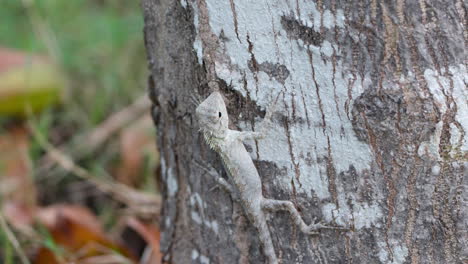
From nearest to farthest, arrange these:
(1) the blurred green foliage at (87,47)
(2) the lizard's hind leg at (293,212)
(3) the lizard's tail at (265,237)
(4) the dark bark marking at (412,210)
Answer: (4) the dark bark marking at (412,210), (2) the lizard's hind leg at (293,212), (3) the lizard's tail at (265,237), (1) the blurred green foliage at (87,47)

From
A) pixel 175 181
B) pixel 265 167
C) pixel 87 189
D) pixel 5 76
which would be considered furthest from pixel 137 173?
pixel 265 167

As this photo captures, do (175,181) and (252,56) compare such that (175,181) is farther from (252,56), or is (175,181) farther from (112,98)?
(112,98)

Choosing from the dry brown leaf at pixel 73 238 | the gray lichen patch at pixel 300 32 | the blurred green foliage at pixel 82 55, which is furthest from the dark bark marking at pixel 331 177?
the blurred green foliage at pixel 82 55

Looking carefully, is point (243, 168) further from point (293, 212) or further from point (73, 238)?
point (73, 238)

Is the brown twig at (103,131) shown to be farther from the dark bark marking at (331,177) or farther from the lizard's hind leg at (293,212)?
the dark bark marking at (331,177)

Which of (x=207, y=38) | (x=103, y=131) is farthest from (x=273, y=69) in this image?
(x=103, y=131)

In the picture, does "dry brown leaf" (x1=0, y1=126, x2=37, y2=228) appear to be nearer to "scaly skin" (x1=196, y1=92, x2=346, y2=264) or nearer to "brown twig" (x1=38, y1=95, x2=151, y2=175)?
"brown twig" (x1=38, y1=95, x2=151, y2=175)

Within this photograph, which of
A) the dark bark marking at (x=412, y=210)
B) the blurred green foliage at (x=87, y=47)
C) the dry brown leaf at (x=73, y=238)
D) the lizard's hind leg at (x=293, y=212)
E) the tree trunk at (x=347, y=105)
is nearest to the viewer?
the tree trunk at (x=347, y=105)
